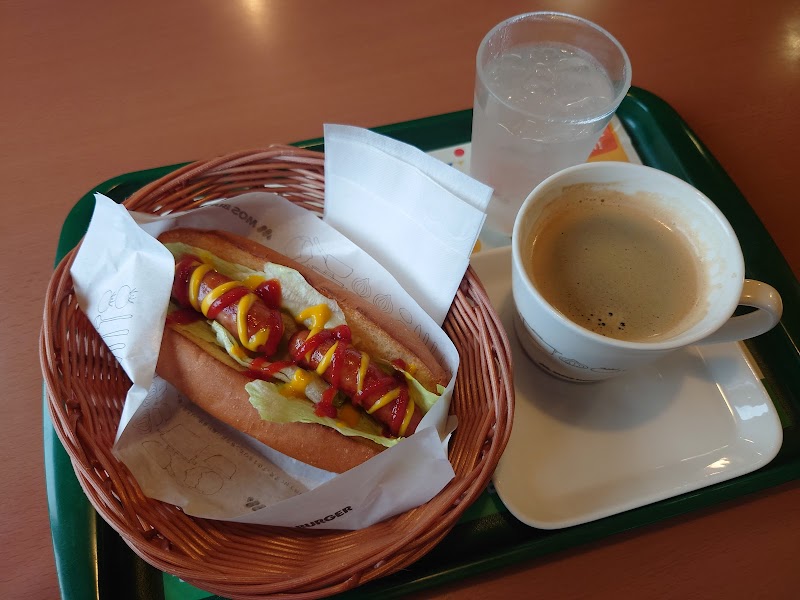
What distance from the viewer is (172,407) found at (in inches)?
36.2

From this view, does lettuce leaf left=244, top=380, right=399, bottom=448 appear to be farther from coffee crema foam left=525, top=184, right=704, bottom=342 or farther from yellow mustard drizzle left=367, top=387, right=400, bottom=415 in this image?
coffee crema foam left=525, top=184, right=704, bottom=342

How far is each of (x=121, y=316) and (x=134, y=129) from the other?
1.69 ft

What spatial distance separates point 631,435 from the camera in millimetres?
859

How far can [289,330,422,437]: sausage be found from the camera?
0.84 m

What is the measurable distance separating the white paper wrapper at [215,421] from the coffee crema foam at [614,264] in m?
0.14

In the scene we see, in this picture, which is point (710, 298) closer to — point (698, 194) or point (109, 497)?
point (698, 194)

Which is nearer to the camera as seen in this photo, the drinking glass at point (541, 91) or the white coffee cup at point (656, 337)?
the white coffee cup at point (656, 337)

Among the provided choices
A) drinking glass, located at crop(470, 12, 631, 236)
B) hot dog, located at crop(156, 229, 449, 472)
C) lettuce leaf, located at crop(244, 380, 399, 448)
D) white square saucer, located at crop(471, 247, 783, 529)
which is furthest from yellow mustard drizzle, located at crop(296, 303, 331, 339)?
drinking glass, located at crop(470, 12, 631, 236)

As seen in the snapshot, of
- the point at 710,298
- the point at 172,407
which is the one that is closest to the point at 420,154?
the point at 710,298

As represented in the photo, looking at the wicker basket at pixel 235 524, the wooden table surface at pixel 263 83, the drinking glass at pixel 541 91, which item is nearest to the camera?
the wicker basket at pixel 235 524

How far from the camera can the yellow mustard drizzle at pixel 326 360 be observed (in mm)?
848

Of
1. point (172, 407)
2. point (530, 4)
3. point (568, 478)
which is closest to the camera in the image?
point (568, 478)

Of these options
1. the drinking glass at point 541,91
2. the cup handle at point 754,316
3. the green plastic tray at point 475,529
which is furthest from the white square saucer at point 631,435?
the drinking glass at point 541,91

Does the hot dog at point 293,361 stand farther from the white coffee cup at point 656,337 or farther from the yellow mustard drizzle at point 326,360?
the white coffee cup at point 656,337
